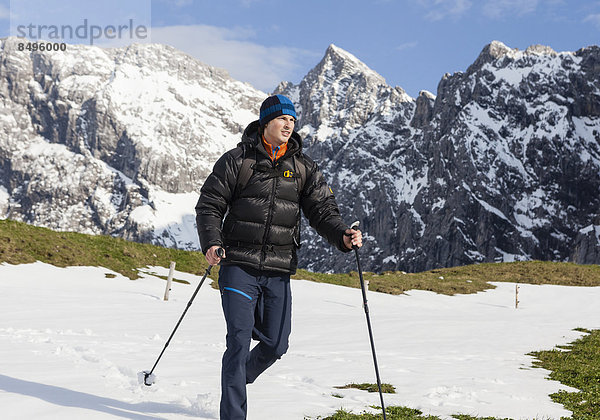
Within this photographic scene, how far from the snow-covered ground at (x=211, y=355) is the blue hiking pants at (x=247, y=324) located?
101 cm

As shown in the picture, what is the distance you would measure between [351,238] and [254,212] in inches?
44.6

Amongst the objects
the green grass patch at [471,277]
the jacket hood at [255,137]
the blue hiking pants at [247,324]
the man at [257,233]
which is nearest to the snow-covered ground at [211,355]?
the blue hiking pants at [247,324]

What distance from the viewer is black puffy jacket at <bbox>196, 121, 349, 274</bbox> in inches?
219

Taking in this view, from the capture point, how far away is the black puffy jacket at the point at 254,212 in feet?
18.3

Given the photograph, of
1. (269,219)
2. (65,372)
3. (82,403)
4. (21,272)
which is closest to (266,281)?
(269,219)

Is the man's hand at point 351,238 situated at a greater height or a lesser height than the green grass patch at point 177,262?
greater

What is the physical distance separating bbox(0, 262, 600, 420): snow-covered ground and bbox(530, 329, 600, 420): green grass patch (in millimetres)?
328

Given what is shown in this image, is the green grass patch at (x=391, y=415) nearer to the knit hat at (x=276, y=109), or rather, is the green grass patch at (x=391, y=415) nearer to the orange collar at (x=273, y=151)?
the orange collar at (x=273, y=151)

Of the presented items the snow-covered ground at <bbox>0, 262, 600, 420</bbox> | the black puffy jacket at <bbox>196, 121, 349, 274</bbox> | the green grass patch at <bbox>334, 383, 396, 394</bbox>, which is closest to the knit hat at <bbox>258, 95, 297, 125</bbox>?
the black puffy jacket at <bbox>196, 121, 349, 274</bbox>

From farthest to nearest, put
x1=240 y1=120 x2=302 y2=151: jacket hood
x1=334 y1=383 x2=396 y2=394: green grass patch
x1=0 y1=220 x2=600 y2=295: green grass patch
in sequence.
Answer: x1=0 y1=220 x2=600 y2=295: green grass patch < x1=334 y1=383 x2=396 y2=394: green grass patch < x1=240 y1=120 x2=302 y2=151: jacket hood

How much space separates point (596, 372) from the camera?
10805 mm

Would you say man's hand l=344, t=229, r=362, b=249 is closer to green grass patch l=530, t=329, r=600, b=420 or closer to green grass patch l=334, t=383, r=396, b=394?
green grass patch l=334, t=383, r=396, b=394

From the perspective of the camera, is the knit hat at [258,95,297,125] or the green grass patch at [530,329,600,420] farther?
the green grass patch at [530,329,600,420]

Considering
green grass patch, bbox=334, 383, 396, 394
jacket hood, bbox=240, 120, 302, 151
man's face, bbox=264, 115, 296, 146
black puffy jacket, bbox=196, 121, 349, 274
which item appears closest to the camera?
black puffy jacket, bbox=196, 121, 349, 274
